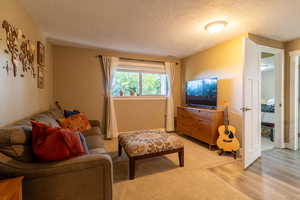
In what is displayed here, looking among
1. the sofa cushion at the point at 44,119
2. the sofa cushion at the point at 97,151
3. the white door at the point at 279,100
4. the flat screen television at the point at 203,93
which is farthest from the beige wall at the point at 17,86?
the white door at the point at 279,100

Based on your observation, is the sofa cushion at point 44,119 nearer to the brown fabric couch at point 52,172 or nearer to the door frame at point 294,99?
the brown fabric couch at point 52,172

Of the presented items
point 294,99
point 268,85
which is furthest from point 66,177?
Result: point 268,85

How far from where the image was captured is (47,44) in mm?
2939

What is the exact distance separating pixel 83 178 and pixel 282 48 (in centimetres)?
407

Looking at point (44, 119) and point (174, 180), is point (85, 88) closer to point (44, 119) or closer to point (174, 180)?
point (44, 119)

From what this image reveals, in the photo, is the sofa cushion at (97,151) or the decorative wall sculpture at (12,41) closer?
the decorative wall sculpture at (12,41)

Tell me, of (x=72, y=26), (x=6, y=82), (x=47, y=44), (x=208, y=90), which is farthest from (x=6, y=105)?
(x=208, y=90)

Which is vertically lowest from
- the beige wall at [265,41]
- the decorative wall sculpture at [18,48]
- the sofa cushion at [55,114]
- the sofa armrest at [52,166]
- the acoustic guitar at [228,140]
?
the acoustic guitar at [228,140]

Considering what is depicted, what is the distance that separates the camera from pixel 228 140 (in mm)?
2525

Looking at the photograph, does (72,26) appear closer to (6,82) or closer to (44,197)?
(6,82)

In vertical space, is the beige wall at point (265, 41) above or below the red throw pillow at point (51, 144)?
above

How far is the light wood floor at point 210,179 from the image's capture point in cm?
157

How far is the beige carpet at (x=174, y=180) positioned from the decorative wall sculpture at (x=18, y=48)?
1840 millimetres

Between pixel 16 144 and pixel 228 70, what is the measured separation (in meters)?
3.32
